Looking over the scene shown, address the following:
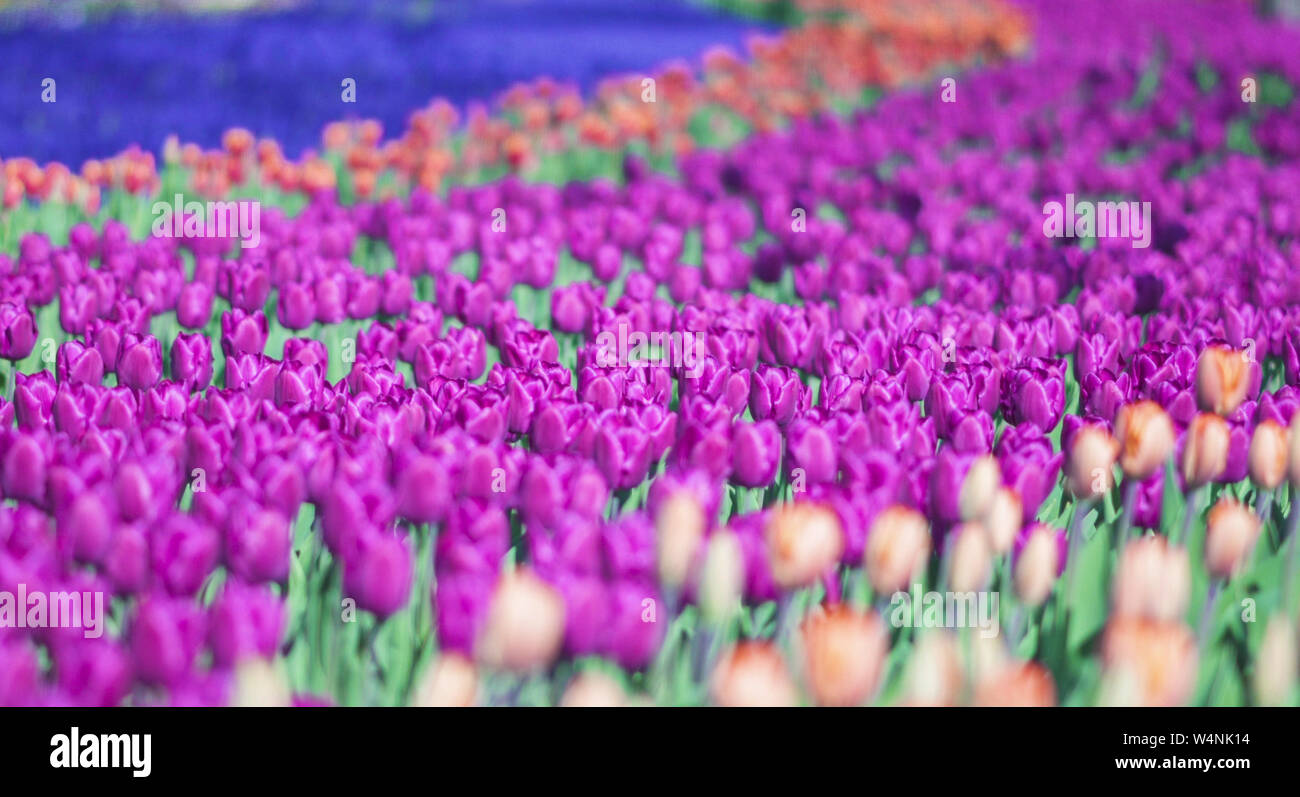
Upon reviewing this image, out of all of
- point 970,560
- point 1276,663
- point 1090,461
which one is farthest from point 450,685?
point 1090,461

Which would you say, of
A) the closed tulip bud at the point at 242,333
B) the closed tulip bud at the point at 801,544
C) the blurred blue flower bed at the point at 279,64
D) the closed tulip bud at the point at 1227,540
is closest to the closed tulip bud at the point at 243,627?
the closed tulip bud at the point at 801,544

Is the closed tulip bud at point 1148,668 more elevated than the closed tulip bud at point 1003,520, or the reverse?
the closed tulip bud at point 1003,520

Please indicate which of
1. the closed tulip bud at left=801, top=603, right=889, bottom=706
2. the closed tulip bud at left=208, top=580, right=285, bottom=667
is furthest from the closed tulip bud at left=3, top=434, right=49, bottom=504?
the closed tulip bud at left=801, top=603, right=889, bottom=706

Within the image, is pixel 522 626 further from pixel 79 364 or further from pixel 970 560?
pixel 79 364

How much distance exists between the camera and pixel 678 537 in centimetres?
224

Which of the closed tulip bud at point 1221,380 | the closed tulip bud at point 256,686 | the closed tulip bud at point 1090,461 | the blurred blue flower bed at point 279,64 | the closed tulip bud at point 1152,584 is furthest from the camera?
the blurred blue flower bed at point 279,64

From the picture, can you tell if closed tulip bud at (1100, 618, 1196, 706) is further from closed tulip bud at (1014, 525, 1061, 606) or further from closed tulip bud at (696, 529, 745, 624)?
closed tulip bud at (696, 529, 745, 624)

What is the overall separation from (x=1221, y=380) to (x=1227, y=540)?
2.50 feet

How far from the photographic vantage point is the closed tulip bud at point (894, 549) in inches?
90.7

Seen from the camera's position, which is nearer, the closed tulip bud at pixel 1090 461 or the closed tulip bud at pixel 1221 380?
the closed tulip bud at pixel 1090 461

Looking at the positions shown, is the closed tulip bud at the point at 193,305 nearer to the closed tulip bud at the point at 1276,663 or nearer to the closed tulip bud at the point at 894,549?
the closed tulip bud at the point at 894,549

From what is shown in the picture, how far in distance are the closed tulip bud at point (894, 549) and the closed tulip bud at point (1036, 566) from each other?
0.60 ft
